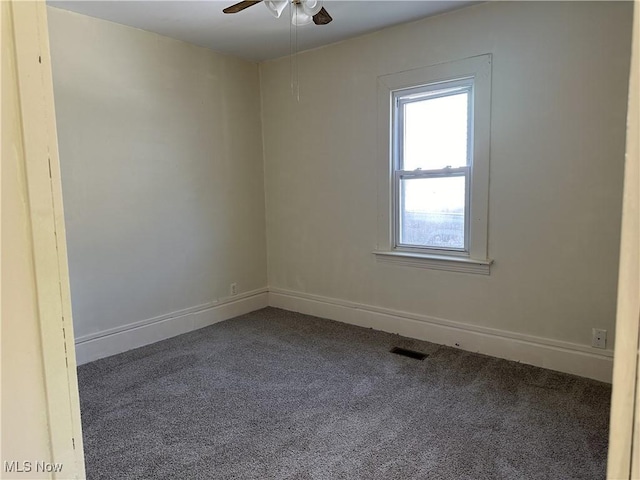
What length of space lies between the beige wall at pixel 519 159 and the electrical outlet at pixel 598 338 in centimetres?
3

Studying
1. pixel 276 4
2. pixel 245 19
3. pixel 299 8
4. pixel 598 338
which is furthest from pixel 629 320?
pixel 245 19

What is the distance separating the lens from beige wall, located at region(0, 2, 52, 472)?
2.23 ft

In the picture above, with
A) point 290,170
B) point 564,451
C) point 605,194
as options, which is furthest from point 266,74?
point 564,451

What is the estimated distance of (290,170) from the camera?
4188 mm

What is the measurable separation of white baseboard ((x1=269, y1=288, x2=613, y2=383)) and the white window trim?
0.48m

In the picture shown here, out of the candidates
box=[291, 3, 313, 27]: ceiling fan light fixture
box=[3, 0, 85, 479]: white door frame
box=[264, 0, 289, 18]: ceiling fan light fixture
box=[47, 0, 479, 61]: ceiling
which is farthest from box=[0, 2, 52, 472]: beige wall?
box=[47, 0, 479, 61]: ceiling

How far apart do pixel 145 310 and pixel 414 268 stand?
7.51 ft

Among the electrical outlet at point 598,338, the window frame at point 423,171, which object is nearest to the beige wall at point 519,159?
the electrical outlet at point 598,338

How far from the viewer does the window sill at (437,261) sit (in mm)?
3080

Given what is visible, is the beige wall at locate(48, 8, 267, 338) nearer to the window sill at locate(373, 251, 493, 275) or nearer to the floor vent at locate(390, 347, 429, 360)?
the window sill at locate(373, 251, 493, 275)

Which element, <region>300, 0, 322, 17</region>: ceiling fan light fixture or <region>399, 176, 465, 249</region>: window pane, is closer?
<region>300, 0, 322, 17</region>: ceiling fan light fixture

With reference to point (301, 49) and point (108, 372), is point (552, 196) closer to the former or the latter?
point (301, 49)

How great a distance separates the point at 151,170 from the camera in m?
3.47

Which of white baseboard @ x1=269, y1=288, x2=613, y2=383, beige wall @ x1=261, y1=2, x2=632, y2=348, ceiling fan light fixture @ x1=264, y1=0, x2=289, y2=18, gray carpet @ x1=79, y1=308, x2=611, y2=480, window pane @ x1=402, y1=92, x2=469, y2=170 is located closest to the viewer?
gray carpet @ x1=79, y1=308, x2=611, y2=480
